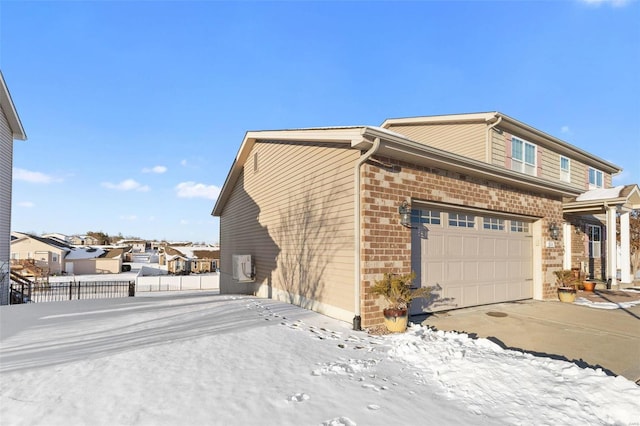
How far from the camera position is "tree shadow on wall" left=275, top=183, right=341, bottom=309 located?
6934 millimetres

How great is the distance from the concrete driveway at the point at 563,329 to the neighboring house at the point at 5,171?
14153mm

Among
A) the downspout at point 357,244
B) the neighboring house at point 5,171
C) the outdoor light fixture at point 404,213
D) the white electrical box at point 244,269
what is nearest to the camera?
the downspout at point 357,244

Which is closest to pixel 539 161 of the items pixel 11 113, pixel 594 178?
pixel 594 178

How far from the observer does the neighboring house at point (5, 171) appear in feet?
35.6

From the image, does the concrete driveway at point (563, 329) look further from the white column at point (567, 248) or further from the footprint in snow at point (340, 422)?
the white column at point (567, 248)

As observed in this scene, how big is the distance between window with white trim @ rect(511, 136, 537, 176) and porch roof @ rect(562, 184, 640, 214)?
223 centimetres

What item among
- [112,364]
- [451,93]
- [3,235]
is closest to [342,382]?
[112,364]

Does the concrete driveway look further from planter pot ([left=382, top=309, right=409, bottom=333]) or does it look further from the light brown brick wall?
the light brown brick wall

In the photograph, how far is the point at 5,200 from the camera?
1151cm

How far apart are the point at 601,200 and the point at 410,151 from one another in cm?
884

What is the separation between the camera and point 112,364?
3818mm

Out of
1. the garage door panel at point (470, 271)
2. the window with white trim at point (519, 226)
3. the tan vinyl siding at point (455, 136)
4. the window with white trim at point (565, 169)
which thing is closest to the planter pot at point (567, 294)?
the window with white trim at point (519, 226)

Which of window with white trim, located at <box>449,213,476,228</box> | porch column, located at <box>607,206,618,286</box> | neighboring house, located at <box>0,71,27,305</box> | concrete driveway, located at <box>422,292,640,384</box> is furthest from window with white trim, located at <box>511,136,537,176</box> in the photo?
neighboring house, located at <box>0,71,27,305</box>

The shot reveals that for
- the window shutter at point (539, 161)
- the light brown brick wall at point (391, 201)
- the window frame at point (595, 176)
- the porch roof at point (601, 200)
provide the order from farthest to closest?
the window frame at point (595, 176) < the window shutter at point (539, 161) < the porch roof at point (601, 200) < the light brown brick wall at point (391, 201)
